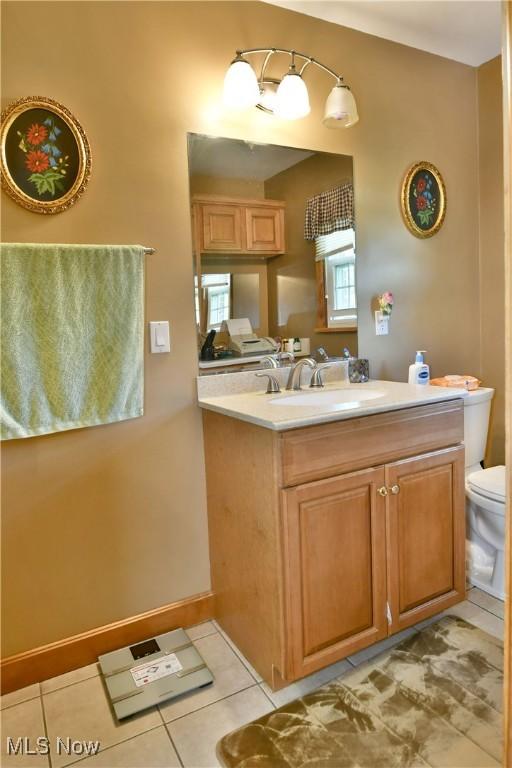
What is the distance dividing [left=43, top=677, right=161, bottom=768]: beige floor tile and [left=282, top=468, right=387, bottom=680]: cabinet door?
0.50 metres

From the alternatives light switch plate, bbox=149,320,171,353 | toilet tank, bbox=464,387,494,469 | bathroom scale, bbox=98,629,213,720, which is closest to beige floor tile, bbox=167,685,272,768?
bathroom scale, bbox=98,629,213,720

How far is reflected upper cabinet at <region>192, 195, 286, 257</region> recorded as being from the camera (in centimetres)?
189

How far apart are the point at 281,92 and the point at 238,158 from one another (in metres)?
0.29

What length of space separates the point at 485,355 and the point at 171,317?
6.17 feet

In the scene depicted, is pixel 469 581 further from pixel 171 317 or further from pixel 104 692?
pixel 171 317

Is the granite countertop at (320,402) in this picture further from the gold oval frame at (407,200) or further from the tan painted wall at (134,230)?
the gold oval frame at (407,200)

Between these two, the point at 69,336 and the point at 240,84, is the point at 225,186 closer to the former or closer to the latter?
the point at 240,84

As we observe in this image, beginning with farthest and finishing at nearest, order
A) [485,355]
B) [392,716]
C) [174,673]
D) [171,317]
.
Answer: [485,355] → [171,317] → [174,673] → [392,716]

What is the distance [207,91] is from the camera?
186cm

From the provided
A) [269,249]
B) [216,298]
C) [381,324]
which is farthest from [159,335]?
[381,324]

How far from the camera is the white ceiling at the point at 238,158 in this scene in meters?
1.85

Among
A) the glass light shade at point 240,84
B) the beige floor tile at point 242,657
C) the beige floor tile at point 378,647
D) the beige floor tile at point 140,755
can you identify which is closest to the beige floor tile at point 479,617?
the beige floor tile at point 378,647

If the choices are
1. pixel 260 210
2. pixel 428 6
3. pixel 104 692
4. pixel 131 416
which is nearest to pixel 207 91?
pixel 260 210

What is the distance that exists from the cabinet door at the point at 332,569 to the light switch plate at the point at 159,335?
75 cm
